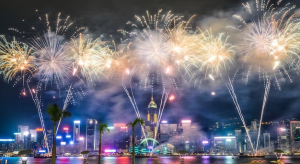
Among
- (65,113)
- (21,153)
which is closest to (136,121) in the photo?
(65,113)

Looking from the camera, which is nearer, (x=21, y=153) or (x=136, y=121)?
(x=21, y=153)

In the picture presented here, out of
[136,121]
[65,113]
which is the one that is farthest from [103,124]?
[65,113]

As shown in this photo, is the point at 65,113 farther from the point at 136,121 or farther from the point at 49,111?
the point at 136,121

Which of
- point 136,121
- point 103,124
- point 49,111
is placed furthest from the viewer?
point 103,124

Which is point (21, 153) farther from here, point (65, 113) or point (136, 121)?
point (136, 121)

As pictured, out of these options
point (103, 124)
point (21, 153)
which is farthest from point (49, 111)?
point (103, 124)

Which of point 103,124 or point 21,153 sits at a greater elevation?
point 103,124

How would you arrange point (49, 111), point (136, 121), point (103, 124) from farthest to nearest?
point (103, 124), point (136, 121), point (49, 111)

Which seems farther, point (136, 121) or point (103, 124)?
point (103, 124)

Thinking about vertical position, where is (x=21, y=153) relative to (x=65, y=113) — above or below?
below
